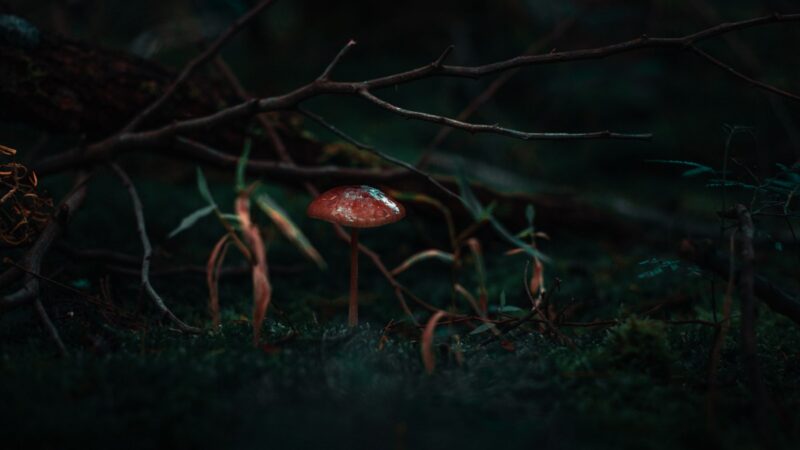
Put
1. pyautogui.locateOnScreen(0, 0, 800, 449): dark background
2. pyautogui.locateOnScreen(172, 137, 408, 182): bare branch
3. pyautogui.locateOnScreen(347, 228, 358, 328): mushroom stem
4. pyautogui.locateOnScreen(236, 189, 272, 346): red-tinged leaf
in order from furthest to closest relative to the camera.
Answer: pyautogui.locateOnScreen(172, 137, 408, 182): bare branch
pyautogui.locateOnScreen(347, 228, 358, 328): mushroom stem
pyautogui.locateOnScreen(236, 189, 272, 346): red-tinged leaf
pyautogui.locateOnScreen(0, 0, 800, 449): dark background

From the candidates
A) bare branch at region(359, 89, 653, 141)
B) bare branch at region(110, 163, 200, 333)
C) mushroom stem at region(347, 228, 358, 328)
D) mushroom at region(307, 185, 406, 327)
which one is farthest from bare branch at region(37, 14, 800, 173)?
mushroom stem at region(347, 228, 358, 328)

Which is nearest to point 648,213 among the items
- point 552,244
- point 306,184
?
point 552,244

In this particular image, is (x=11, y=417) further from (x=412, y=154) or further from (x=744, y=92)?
(x=744, y=92)

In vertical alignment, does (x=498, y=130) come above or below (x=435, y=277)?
above

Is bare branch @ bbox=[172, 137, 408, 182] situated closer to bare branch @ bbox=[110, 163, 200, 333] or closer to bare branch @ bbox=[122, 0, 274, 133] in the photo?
bare branch @ bbox=[122, 0, 274, 133]

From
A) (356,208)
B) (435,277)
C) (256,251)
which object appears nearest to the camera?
(256,251)

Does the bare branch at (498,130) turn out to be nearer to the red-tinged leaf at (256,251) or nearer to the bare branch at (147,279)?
the red-tinged leaf at (256,251)

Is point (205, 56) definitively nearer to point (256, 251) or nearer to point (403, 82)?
point (403, 82)

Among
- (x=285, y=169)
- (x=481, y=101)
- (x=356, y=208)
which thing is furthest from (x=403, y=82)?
(x=481, y=101)
